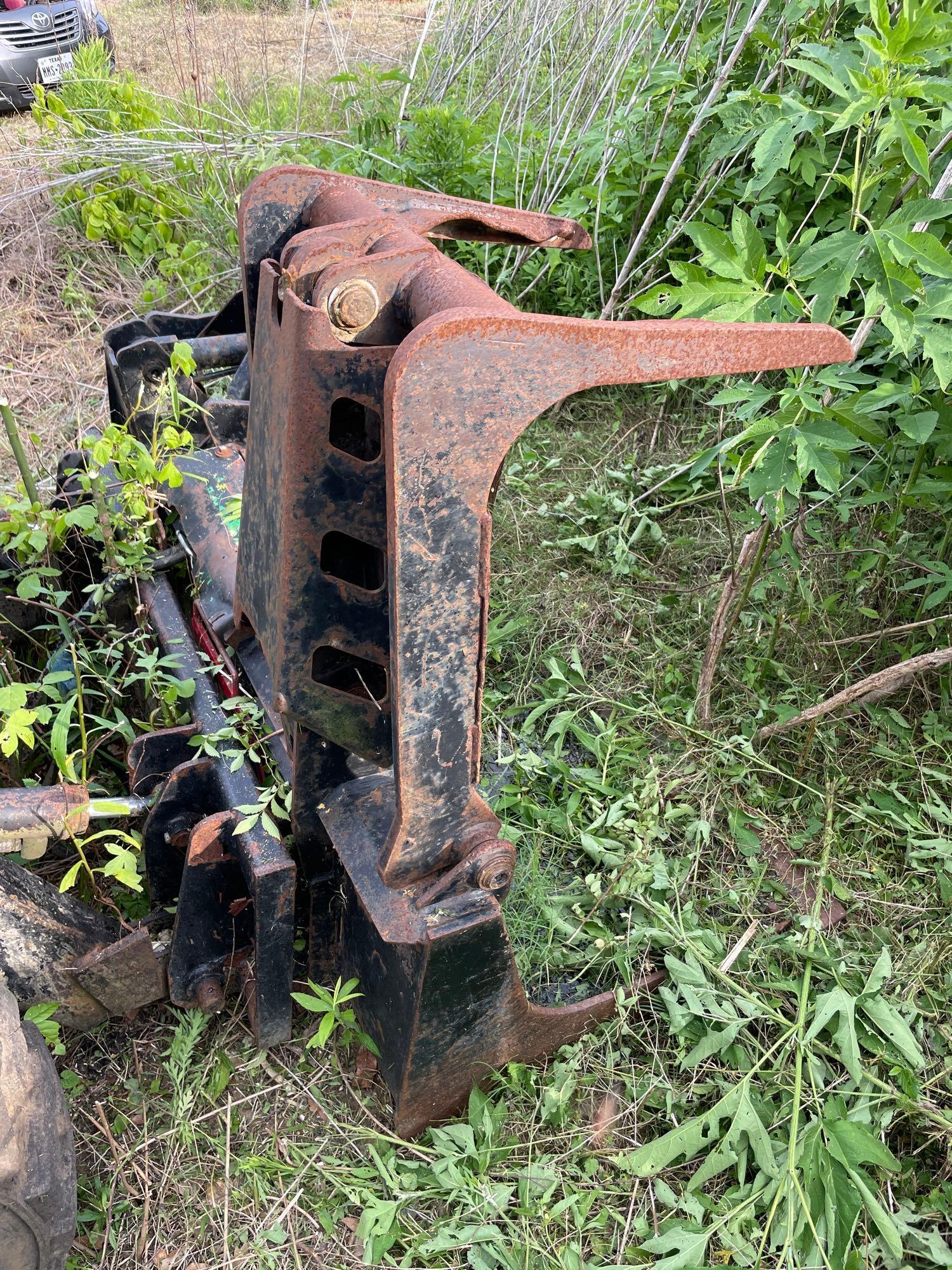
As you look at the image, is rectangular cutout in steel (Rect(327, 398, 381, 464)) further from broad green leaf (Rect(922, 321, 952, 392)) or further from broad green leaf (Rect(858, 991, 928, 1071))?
broad green leaf (Rect(858, 991, 928, 1071))

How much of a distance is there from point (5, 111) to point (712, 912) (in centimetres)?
767

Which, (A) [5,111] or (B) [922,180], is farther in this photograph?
(A) [5,111]

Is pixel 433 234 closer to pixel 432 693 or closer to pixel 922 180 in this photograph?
pixel 432 693

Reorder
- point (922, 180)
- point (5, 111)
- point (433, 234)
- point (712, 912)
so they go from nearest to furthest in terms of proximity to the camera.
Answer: point (433, 234)
point (922, 180)
point (712, 912)
point (5, 111)

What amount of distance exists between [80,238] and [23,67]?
Result: 2931 millimetres

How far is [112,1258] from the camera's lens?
1769mm

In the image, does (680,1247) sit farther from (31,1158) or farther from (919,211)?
(919,211)

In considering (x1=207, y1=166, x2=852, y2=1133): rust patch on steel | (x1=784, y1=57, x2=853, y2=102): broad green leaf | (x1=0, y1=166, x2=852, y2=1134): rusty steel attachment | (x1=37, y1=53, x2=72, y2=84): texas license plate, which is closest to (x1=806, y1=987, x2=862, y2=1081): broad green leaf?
(x1=0, y1=166, x2=852, y2=1134): rusty steel attachment

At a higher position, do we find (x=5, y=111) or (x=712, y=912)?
(x=5, y=111)

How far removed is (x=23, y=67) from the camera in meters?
6.73

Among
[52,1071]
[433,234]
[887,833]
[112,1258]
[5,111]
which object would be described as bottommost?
[112,1258]

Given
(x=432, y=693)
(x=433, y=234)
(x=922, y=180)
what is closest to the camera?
(x=432, y=693)

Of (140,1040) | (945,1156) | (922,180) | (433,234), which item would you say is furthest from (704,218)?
(140,1040)

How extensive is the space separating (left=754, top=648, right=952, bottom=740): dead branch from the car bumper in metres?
6.72
